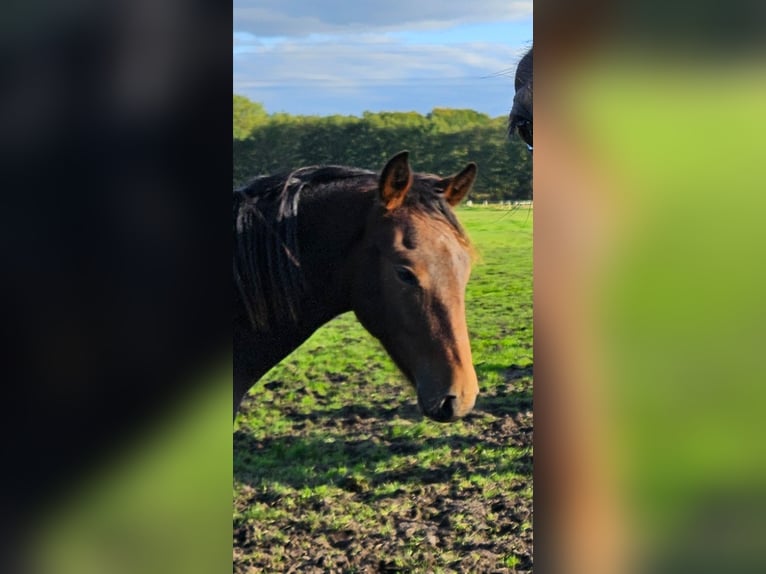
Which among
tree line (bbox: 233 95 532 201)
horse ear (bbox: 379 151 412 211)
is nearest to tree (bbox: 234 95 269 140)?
tree line (bbox: 233 95 532 201)

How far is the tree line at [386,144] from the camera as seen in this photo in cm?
353

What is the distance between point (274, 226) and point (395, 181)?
0.50m

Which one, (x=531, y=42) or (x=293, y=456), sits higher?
(x=531, y=42)

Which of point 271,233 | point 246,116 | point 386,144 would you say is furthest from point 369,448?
point 246,116

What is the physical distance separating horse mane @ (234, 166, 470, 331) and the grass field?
0.91 feet

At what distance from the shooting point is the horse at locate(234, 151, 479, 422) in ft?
11.6

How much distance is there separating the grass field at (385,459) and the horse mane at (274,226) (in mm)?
278
